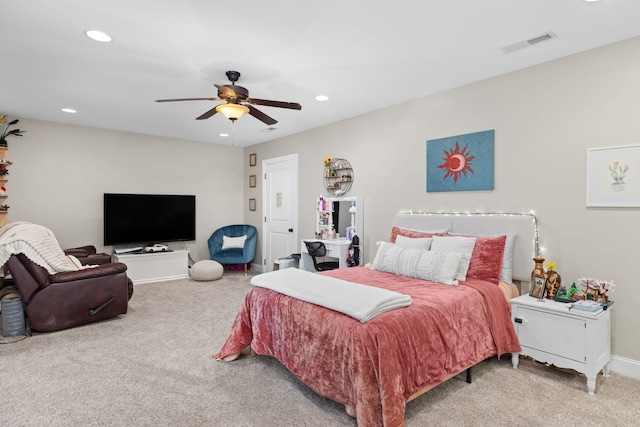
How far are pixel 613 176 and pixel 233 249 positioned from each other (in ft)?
18.2

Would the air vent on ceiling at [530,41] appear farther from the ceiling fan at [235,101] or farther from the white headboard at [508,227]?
the ceiling fan at [235,101]

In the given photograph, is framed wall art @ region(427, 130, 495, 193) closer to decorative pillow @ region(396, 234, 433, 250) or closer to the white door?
decorative pillow @ region(396, 234, 433, 250)

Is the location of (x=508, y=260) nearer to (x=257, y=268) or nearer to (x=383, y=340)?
(x=383, y=340)

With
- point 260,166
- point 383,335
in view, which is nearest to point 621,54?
point 383,335

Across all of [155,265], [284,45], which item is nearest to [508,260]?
[284,45]

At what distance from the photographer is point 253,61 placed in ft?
10.2

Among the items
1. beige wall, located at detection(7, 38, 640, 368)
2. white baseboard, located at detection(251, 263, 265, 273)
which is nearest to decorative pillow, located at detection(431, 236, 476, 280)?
beige wall, located at detection(7, 38, 640, 368)

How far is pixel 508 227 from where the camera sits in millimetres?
3279

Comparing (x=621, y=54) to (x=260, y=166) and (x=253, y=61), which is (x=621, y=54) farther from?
(x=260, y=166)

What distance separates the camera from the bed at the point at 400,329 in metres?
1.96

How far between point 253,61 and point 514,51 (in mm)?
2181

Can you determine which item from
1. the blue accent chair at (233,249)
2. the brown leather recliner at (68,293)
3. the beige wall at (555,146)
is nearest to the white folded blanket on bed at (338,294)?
the beige wall at (555,146)

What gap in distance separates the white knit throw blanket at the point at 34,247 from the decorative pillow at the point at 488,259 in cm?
400

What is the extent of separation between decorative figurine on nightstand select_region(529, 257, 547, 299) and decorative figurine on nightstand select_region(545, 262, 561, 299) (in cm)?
4
